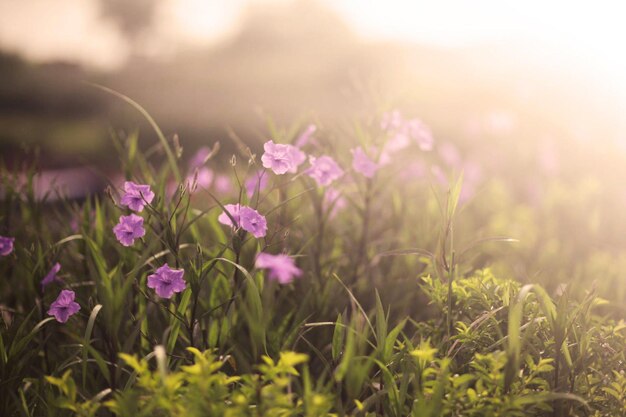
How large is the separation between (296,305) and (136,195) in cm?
71

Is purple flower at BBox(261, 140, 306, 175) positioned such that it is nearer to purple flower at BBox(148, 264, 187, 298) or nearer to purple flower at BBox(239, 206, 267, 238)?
purple flower at BBox(239, 206, 267, 238)

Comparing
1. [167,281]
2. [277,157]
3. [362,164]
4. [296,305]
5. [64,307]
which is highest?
[277,157]

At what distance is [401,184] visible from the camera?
3.75 metres

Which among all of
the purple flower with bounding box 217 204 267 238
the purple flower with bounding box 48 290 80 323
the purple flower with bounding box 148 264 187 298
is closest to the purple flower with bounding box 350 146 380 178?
the purple flower with bounding box 217 204 267 238

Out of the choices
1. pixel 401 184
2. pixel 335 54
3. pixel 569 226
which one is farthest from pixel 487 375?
pixel 335 54

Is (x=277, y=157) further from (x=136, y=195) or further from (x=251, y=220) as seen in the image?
(x=136, y=195)

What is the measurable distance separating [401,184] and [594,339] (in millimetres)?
2078

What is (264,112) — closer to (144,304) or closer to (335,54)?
(144,304)

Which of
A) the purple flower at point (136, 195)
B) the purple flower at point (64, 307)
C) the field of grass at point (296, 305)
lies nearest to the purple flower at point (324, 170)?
the field of grass at point (296, 305)

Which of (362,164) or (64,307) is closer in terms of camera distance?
(64,307)

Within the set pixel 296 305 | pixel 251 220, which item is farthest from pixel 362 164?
pixel 251 220

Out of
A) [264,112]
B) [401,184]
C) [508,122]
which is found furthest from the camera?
[508,122]

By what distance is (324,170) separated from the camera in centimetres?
218

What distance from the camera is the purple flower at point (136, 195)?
172 cm
